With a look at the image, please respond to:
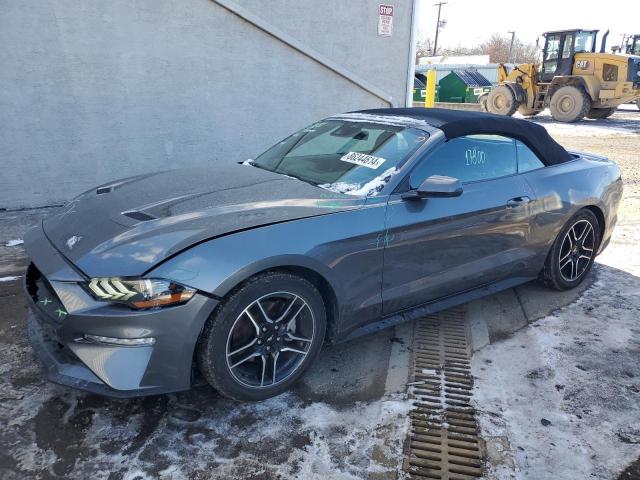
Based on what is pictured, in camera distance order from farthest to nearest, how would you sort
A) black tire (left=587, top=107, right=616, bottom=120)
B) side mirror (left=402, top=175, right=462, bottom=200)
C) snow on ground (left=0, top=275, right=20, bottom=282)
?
black tire (left=587, top=107, right=616, bottom=120), snow on ground (left=0, top=275, right=20, bottom=282), side mirror (left=402, top=175, right=462, bottom=200)

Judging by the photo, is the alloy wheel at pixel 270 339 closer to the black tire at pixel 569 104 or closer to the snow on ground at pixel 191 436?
the snow on ground at pixel 191 436

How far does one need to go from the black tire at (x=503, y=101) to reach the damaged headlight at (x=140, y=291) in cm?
1854

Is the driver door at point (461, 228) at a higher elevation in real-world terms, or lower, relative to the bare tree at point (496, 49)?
lower

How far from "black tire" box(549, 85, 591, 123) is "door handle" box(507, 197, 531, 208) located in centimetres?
1641

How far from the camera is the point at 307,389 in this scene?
9.39ft

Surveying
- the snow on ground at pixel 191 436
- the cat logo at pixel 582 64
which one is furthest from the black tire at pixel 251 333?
the cat logo at pixel 582 64

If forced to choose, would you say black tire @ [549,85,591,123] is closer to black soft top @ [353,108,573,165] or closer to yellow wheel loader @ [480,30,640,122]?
yellow wheel loader @ [480,30,640,122]

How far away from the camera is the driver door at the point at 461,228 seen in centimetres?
302

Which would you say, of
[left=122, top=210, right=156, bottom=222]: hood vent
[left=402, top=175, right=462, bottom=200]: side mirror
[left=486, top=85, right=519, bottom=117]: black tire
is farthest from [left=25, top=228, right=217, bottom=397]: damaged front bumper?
[left=486, top=85, right=519, bottom=117]: black tire

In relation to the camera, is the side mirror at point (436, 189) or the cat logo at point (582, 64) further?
the cat logo at point (582, 64)

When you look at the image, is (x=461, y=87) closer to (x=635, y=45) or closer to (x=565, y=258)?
(x=635, y=45)

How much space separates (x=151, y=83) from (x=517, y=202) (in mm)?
4837

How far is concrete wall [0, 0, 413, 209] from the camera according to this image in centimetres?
579

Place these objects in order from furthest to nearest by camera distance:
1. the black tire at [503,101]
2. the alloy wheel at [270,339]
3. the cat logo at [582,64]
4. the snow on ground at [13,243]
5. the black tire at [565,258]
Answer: the black tire at [503,101] < the cat logo at [582,64] < the snow on ground at [13,243] < the black tire at [565,258] < the alloy wheel at [270,339]
